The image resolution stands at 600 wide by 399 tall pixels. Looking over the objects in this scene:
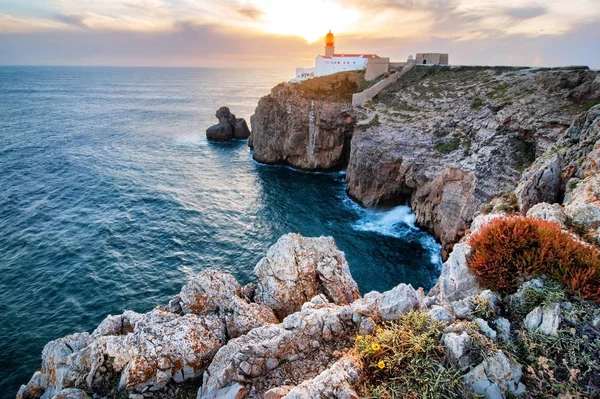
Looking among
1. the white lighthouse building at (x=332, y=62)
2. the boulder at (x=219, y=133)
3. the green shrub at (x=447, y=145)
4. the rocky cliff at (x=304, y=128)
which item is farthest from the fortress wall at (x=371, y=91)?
the boulder at (x=219, y=133)

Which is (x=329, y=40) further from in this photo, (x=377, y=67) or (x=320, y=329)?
(x=320, y=329)

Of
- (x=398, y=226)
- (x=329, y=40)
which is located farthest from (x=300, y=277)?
(x=329, y=40)

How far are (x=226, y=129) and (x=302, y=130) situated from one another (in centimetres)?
2390

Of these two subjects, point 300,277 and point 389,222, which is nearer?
point 300,277

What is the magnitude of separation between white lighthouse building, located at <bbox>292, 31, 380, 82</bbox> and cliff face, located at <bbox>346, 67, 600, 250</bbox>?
2693 centimetres

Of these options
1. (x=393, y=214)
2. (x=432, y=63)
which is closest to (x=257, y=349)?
(x=393, y=214)

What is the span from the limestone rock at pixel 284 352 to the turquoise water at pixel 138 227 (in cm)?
1694

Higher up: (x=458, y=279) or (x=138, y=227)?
(x=458, y=279)

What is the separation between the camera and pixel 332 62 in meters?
80.8

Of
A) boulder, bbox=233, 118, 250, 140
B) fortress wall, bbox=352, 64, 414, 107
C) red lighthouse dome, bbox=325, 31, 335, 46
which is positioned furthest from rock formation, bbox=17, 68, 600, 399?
red lighthouse dome, bbox=325, 31, 335, 46

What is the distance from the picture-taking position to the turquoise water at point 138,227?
983 inches

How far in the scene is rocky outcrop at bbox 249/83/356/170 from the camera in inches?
2206

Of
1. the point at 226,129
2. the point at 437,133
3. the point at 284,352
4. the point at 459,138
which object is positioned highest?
the point at 437,133

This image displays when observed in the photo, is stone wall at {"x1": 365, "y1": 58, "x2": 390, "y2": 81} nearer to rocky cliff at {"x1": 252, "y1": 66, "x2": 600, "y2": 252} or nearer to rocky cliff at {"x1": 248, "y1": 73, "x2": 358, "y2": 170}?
rocky cliff at {"x1": 252, "y1": 66, "x2": 600, "y2": 252}
